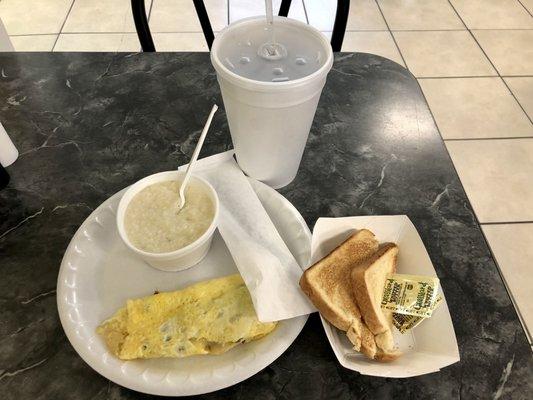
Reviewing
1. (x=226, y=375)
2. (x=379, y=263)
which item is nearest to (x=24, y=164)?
(x=226, y=375)

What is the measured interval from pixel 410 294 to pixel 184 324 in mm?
339

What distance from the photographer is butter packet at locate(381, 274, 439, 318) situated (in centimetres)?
61

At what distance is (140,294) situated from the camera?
694mm

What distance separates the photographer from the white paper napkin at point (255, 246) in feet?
2.09

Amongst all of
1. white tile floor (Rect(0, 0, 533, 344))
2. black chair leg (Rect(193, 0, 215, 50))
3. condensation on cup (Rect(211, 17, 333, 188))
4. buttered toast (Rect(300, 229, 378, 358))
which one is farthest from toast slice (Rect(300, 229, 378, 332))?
white tile floor (Rect(0, 0, 533, 344))

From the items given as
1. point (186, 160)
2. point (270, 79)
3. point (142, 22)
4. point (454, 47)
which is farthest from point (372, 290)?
point (454, 47)

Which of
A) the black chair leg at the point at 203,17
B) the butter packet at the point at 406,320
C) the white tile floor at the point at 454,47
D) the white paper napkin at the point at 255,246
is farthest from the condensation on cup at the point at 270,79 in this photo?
the white tile floor at the point at 454,47

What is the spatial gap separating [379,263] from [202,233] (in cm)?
28

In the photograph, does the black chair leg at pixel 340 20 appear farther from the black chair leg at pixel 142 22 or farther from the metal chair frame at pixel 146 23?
the black chair leg at pixel 142 22

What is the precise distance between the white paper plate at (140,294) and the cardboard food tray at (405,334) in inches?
1.7

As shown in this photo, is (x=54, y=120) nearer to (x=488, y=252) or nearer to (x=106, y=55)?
(x=106, y=55)

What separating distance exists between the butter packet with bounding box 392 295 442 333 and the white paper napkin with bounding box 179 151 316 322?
5.0 inches

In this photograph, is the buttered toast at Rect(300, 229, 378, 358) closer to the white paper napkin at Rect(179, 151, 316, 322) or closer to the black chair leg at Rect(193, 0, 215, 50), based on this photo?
the white paper napkin at Rect(179, 151, 316, 322)

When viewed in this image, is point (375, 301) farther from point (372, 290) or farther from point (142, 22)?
A: point (142, 22)
